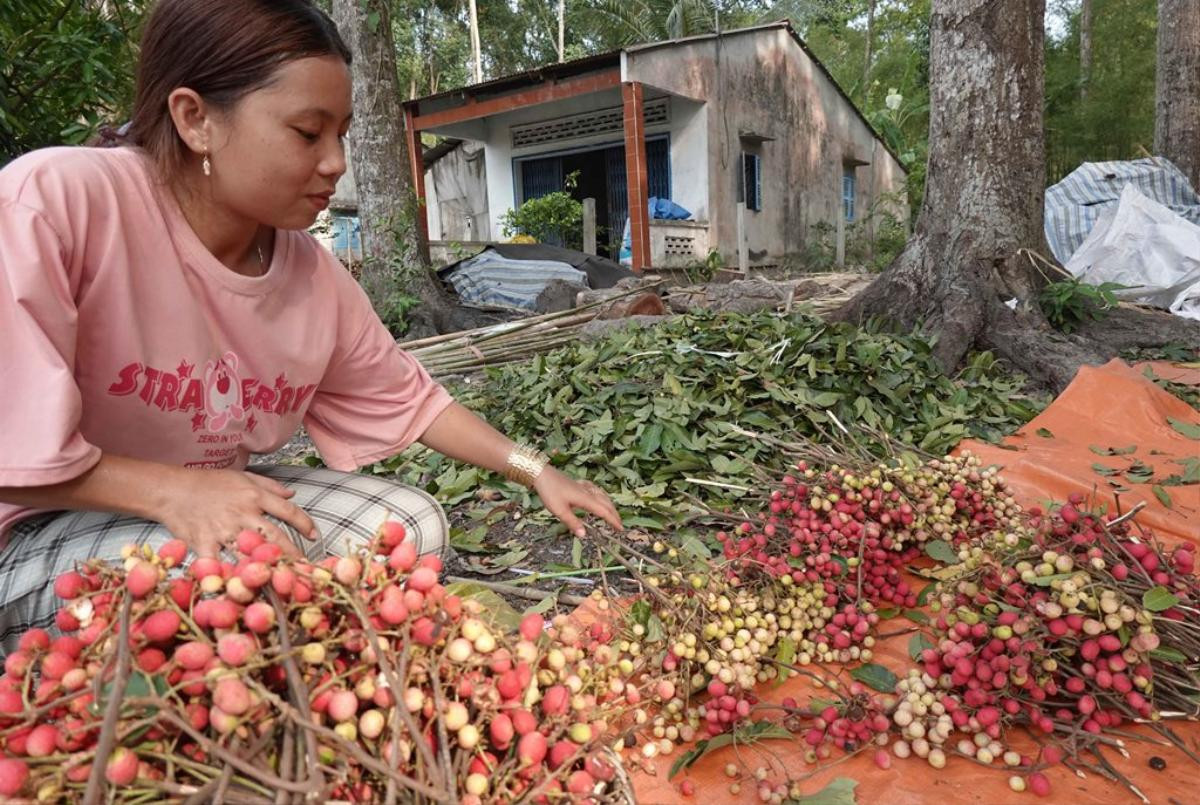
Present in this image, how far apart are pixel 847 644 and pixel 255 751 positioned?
1395 millimetres

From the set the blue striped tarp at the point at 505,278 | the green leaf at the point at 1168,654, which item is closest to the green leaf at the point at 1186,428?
the green leaf at the point at 1168,654

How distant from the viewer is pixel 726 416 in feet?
10.1

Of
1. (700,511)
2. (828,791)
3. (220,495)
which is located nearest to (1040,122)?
(700,511)

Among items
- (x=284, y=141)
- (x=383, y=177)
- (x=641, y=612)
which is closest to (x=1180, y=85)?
(x=383, y=177)

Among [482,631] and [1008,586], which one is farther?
[1008,586]

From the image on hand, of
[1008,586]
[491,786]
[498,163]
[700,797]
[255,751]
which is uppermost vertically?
[498,163]

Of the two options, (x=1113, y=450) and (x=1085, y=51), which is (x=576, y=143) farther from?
(x=1085, y=51)

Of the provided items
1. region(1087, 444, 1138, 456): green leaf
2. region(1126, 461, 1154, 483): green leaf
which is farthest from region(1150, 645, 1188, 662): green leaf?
region(1087, 444, 1138, 456): green leaf

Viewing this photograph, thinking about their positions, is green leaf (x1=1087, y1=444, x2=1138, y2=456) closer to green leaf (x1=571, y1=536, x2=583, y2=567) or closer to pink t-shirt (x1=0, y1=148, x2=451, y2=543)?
green leaf (x1=571, y1=536, x2=583, y2=567)

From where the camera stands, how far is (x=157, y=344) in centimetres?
141

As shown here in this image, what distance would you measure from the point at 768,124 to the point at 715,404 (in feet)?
35.5

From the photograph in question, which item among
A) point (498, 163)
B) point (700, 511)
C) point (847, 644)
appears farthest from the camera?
point (498, 163)

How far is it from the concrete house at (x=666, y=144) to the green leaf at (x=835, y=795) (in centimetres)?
828

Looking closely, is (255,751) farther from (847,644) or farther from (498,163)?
(498,163)
